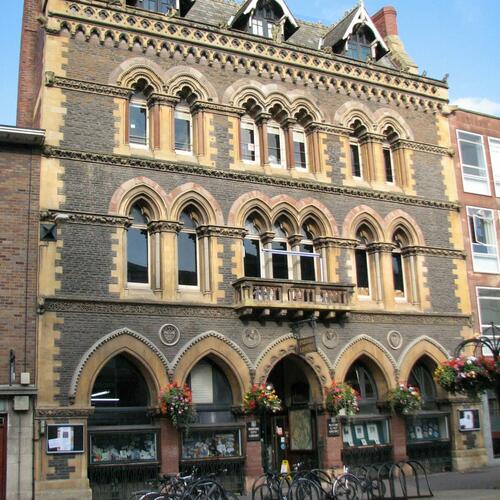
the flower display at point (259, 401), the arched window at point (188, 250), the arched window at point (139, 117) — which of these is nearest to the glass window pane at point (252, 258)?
the arched window at point (188, 250)

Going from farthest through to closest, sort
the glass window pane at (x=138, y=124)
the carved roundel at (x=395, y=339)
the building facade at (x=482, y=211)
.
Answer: the building facade at (x=482, y=211), the carved roundel at (x=395, y=339), the glass window pane at (x=138, y=124)

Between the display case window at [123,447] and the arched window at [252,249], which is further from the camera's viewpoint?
the arched window at [252,249]

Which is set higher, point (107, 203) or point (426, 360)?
point (107, 203)

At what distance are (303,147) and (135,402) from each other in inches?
426

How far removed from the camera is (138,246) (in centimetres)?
2339

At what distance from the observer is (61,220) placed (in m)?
21.8

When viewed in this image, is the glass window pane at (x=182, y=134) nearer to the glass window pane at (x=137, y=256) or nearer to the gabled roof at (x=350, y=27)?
the glass window pane at (x=137, y=256)

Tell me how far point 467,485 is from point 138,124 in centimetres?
1456

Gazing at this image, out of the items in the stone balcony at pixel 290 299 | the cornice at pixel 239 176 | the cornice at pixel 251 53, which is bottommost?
the stone balcony at pixel 290 299

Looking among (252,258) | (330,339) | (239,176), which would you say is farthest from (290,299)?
(239,176)

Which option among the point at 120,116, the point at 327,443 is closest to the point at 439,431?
the point at 327,443

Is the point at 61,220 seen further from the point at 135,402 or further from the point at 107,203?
the point at 135,402

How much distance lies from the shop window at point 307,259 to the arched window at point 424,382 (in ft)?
17.3

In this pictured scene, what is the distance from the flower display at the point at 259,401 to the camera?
22.9 meters
